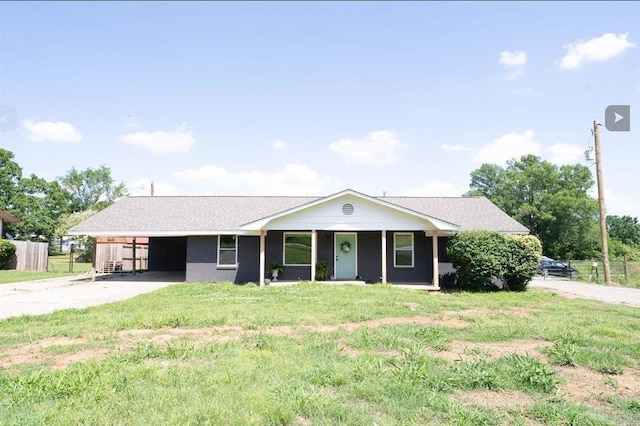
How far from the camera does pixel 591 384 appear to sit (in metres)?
4.91

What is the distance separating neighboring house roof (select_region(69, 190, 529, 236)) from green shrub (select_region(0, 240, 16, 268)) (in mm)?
9387

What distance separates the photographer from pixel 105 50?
13.8m

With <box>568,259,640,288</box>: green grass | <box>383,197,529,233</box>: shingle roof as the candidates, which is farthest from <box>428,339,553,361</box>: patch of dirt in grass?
<box>568,259,640,288</box>: green grass

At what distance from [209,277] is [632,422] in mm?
16444

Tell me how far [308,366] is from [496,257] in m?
12.3

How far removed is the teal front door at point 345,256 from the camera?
18.4 m

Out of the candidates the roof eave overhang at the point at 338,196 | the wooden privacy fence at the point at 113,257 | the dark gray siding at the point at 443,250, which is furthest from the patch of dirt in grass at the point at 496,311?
the wooden privacy fence at the point at 113,257

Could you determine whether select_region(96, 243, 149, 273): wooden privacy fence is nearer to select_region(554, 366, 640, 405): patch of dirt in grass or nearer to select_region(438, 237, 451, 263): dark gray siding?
select_region(438, 237, 451, 263): dark gray siding

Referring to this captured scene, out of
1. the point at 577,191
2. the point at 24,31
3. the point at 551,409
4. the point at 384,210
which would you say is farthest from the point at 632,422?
the point at 577,191

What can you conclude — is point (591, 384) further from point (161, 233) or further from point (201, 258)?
point (161, 233)

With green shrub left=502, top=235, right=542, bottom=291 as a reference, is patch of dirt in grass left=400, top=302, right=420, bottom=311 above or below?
below

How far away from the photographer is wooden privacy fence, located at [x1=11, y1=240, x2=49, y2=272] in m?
26.4

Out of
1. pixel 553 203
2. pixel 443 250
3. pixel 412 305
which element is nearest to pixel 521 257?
pixel 443 250

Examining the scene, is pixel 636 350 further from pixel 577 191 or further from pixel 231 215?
pixel 577 191
